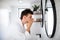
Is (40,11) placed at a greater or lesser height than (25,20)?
greater

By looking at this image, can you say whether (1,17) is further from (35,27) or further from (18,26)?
(35,27)

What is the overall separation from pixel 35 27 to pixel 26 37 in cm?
32

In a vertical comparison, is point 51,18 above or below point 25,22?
above

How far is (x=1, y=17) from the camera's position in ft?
9.01

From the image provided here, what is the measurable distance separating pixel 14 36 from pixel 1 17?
56 centimetres

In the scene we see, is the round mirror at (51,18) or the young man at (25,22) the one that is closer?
the round mirror at (51,18)

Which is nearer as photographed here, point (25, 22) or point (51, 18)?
point (51, 18)

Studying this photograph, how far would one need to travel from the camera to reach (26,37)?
8.75 feet

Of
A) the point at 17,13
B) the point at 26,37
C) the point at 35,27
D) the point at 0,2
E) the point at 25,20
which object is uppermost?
the point at 0,2

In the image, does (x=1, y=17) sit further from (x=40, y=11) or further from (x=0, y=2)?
(x=40, y=11)

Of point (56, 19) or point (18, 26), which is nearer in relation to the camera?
point (56, 19)

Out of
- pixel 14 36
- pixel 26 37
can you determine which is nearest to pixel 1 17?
pixel 14 36

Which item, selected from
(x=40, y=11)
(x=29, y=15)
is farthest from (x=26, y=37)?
(x=40, y=11)

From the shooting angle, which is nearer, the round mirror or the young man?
the round mirror
